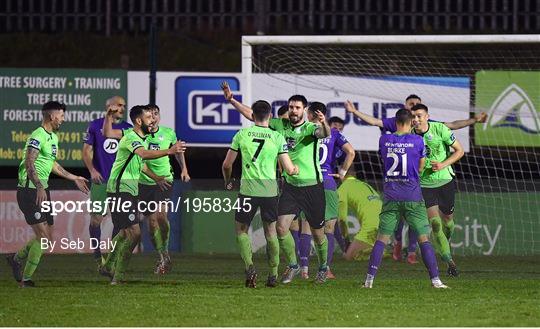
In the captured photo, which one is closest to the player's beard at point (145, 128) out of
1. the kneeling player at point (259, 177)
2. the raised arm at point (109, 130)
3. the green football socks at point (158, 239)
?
the kneeling player at point (259, 177)

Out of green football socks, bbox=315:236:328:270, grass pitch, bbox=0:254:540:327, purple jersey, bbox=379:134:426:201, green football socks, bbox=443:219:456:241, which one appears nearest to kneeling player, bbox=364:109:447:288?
purple jersey, bbox=379:134:426:201

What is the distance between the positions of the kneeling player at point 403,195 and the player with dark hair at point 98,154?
4.16 m

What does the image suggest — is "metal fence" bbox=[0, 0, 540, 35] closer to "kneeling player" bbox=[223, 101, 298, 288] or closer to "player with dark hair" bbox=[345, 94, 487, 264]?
"player with dark hair" bbox=[345, 94, 487, 264]

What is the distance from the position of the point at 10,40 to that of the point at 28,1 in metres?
0.91

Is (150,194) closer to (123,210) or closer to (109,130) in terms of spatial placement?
(109,130)

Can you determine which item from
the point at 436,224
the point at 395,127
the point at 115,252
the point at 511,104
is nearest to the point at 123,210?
the point at 115,252

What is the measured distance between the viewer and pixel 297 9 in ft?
78.8

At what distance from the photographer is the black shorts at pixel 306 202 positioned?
15.1 metres

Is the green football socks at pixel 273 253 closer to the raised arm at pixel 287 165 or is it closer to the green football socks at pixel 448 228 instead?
the raised arm at pixel 287 165

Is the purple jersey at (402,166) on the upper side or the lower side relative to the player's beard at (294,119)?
lower

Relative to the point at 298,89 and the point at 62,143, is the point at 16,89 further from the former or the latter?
the point at 298,89

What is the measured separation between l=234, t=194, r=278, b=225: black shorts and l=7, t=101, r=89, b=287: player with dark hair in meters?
1.99

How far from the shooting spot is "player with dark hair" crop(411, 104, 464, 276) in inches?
637

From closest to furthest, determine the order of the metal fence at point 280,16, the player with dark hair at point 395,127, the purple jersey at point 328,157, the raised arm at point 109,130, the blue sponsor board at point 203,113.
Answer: the purple jersey at point 328,157, the player with dark hair at point 395,127, the raised arm at point 109,130, the blue sponsor board at point 203,113, the metal fence at point 280,16
